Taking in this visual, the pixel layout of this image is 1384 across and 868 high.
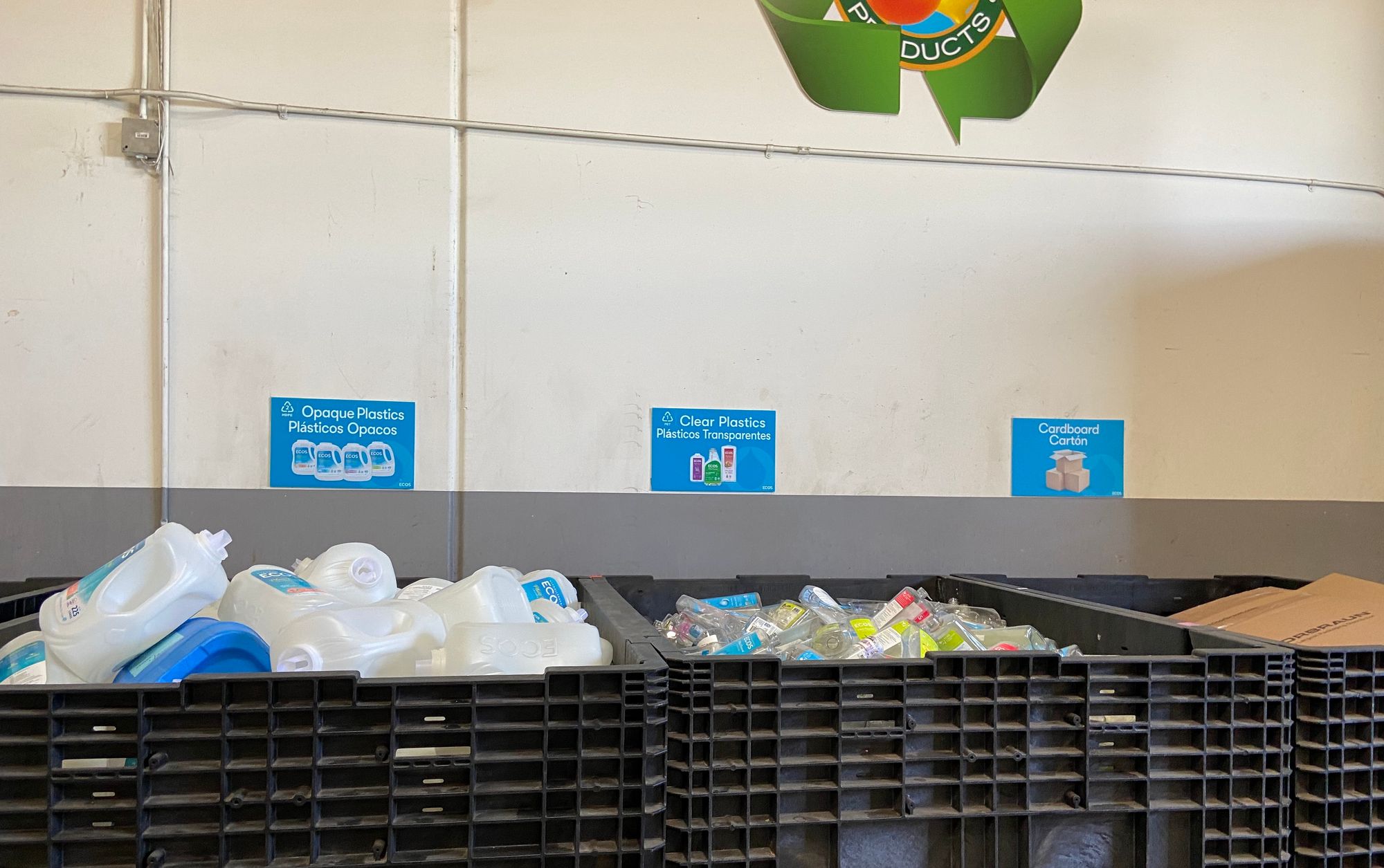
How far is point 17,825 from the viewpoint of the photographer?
3.19 feet

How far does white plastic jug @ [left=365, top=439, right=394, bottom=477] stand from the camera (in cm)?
254

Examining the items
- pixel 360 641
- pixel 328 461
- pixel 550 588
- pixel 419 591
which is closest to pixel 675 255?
pixel 328 461

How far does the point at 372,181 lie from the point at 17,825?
200cm

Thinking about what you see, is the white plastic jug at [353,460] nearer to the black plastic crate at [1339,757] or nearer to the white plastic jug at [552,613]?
the white plastic jug at [552,613]

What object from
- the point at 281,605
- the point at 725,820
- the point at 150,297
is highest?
the point at 150,297

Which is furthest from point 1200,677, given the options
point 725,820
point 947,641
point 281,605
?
point 281,605

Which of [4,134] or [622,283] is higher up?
[4,134]

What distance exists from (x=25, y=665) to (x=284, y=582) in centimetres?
34

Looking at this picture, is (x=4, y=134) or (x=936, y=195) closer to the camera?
(x=4, y=134)

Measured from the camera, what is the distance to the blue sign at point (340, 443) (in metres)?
2.51

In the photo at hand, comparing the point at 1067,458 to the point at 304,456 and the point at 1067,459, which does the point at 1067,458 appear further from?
the point at 304,456

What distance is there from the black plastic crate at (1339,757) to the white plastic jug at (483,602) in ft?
→ 3.86

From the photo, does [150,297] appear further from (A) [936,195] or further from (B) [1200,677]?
(B) [1200,677]

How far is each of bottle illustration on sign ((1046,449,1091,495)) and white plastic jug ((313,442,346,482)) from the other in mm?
2278
